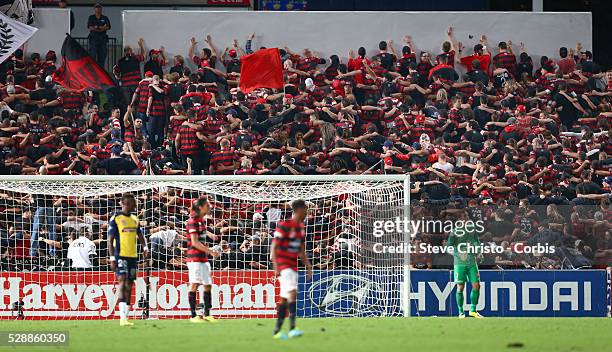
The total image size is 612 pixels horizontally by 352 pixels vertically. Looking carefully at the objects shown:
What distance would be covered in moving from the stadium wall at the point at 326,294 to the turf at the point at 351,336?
305 centimetres

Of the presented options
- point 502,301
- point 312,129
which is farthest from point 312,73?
point 502,301

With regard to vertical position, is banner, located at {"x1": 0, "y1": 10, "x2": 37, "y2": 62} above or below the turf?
above

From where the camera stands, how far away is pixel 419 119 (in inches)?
1030

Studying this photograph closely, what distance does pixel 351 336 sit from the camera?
13.9 meters

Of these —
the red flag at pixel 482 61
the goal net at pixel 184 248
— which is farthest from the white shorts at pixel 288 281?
the red flag at pixel 482 61

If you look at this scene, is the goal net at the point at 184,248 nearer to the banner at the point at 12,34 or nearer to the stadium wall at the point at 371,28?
the banner at the point at 12,34

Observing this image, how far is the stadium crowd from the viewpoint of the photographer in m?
21.2

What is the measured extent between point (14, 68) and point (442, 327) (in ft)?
52.8

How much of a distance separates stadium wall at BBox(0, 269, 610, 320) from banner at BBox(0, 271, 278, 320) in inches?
0.7

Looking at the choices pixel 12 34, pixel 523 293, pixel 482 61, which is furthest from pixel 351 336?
pixel 482 61

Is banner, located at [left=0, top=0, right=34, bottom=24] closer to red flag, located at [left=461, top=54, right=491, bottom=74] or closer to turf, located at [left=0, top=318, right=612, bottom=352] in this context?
red flag, located at [left=461, top=54, right=491, bottom=74]

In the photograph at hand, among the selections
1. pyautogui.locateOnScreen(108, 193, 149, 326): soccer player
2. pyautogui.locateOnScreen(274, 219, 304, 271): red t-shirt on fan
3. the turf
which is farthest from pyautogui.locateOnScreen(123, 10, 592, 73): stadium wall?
pyautogui.locateOnScreen(274, 219, 304, 271): red t-shirt on fan

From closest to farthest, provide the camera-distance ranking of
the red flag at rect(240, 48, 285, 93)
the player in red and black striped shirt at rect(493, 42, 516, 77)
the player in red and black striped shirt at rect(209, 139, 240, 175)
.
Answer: the player in red and black striped shirt at rect(209, 139, 240, 175) < the red flag at rect(240, 48, 285, 93) < the player in red and black striped shirt at rect(493, 42, 516, 77)

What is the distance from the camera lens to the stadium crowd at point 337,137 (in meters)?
21.2
